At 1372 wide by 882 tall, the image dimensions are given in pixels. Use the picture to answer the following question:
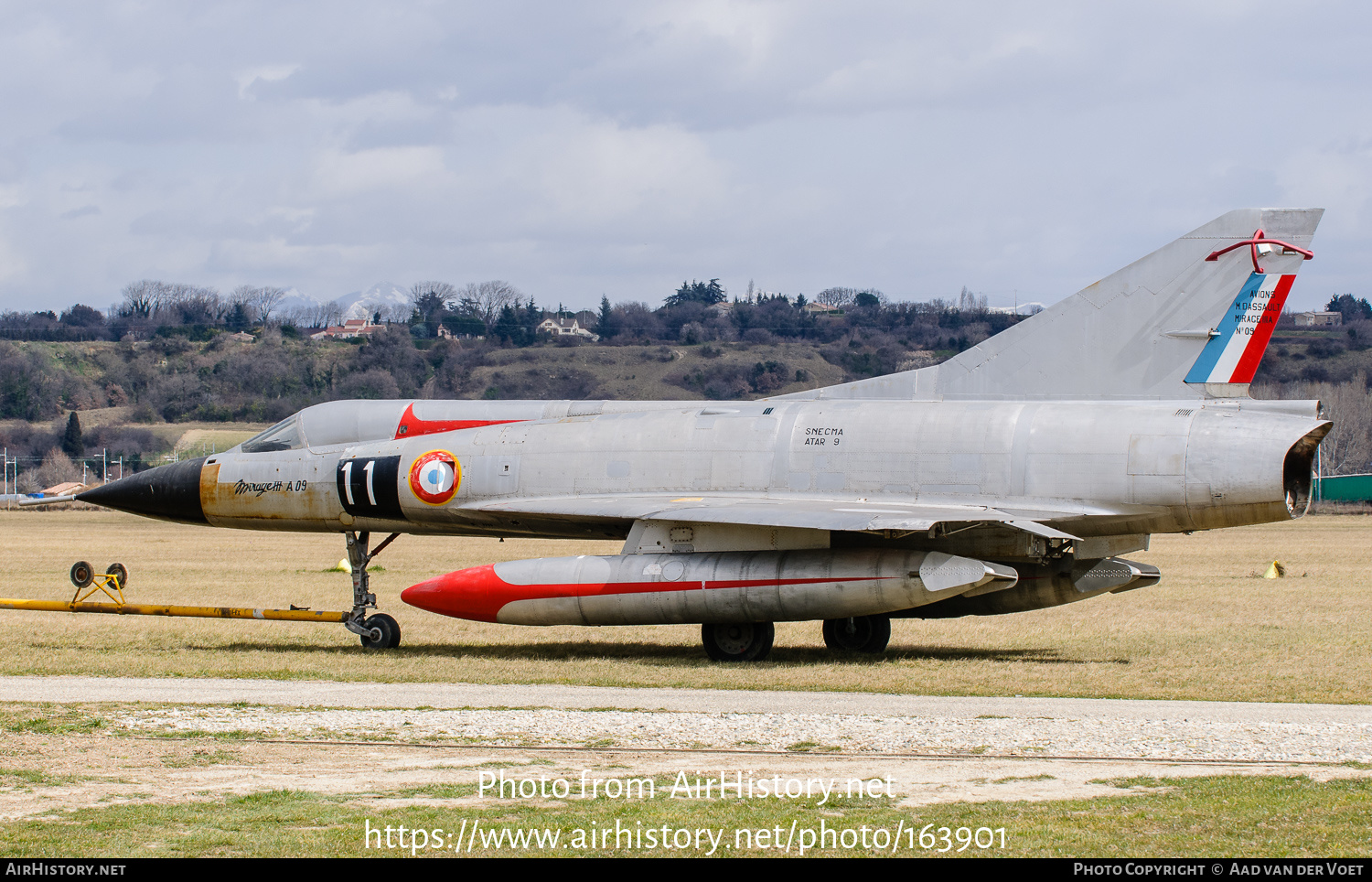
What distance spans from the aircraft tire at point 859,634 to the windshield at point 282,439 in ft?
24.9

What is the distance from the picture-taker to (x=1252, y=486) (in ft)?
47.0

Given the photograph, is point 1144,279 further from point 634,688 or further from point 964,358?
point 634,688

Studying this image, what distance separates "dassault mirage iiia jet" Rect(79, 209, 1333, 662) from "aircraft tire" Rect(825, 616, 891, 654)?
26 mm

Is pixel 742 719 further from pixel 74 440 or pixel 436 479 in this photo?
pixel 74 440

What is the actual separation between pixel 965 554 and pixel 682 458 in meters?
3.61

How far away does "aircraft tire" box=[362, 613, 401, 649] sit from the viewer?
17453 millimetres

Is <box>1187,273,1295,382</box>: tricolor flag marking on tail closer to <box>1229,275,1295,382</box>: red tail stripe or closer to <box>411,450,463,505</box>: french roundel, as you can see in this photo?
<box>1229,275,1295,382</box>: red tail stripe

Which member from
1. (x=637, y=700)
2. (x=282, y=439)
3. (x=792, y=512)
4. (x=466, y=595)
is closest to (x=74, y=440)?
(x=282, y=439)

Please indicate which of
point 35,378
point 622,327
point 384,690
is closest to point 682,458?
point 384,690

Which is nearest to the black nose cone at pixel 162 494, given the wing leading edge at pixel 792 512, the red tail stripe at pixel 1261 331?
the wing leading edge at pixel 792 512

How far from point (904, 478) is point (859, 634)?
8.44 feet

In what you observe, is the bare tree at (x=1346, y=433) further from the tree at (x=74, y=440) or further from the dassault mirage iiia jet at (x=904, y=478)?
the tree at (x=74, y=440)

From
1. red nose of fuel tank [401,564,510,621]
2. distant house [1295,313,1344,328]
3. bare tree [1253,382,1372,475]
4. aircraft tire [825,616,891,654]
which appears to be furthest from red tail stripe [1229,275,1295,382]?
distant house [1295,313,1344,328]

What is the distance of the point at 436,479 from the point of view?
1755 cm
